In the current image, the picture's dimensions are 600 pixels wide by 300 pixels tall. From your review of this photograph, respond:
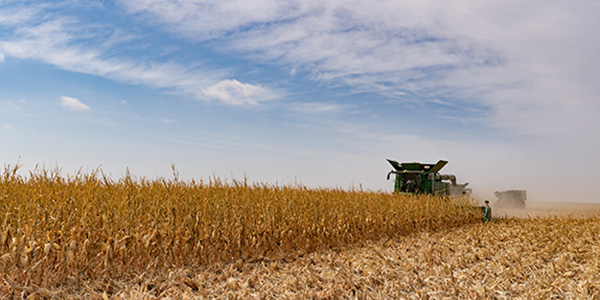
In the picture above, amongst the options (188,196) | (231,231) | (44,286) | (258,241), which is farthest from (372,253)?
(44,286)

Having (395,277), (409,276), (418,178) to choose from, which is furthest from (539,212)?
(395,277)

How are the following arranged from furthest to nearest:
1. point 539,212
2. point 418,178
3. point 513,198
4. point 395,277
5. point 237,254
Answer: point 513,198
point 539,212
point 418,178
point 237,254
point 395,277

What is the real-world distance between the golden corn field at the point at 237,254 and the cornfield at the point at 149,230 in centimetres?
2

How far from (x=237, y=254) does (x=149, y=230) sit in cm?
132

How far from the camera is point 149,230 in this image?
5750mm

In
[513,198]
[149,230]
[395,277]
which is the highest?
[513,198]

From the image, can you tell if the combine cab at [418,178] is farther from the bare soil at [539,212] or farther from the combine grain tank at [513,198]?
the combine grain tank at [513,198]

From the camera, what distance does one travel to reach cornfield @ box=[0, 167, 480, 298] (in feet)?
16.5

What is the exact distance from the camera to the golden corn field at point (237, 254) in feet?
16.2

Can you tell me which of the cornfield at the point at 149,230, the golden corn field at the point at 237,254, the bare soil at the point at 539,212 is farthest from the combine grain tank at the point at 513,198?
the cornfield at the point at 149,230

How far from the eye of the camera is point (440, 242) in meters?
8.24

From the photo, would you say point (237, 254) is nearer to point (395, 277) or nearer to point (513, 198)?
point (395, 277)

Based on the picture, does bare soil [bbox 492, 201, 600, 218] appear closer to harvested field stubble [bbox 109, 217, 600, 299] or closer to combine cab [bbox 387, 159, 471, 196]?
combine cab [bbox 387, 159, 471, 196]

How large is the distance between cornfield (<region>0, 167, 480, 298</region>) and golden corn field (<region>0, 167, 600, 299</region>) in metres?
0.02
